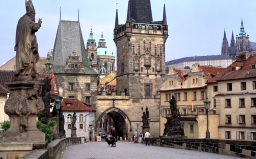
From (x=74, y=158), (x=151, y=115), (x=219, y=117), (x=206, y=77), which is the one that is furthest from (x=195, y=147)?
(x=151, y=115)

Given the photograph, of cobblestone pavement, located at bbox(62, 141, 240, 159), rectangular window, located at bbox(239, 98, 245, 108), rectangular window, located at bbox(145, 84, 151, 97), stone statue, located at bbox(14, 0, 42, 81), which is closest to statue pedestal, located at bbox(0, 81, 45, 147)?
stone statue, located at bbox(14, 0, 42, 81)

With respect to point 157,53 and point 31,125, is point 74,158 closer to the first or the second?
point 31,125

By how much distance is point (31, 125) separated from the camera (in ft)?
35.0

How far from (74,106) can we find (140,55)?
15.9m

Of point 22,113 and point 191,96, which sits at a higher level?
point 191,96

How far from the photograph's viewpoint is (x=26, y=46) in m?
10.9

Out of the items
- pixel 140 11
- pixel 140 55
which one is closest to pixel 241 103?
pixel 140 55

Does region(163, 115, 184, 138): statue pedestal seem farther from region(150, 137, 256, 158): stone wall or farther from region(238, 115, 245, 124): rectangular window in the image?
region(238, 115, 245, 124): rectangular window

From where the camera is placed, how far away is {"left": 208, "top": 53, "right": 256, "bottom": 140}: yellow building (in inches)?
1852

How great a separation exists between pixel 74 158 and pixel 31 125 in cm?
846

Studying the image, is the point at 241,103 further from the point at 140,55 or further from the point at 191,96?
the point at 140,55

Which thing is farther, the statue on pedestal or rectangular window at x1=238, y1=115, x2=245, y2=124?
rectangular window at x1=238, y1=115, x2=245, y2=124

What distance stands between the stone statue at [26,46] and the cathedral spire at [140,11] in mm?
70743

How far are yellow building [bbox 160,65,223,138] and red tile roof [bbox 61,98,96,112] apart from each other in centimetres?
1244
